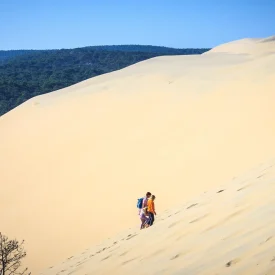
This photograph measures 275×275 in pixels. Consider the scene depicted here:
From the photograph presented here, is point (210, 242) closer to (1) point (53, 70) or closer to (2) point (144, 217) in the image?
(2) point (144, 217)

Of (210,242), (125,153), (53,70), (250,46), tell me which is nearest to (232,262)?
(210,242)

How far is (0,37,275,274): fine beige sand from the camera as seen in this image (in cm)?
973

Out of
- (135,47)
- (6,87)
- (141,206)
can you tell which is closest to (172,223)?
(141,206)

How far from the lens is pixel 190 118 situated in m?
13.8

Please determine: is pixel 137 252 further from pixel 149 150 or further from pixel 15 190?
pixel 15 190

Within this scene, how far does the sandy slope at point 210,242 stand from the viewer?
3.80 meters

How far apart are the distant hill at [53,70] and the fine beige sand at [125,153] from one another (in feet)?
108

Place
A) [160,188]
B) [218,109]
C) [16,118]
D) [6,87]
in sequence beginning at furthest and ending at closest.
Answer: [6,87] < [16,118] < [218,109] < [160,188]

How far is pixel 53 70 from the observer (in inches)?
3605

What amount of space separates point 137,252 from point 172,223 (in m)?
0.90

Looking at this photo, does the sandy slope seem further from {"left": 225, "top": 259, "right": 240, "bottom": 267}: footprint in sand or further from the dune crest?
the dune crest

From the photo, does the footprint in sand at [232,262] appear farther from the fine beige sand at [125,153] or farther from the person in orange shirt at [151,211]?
the person in orange shirt at [151,211]

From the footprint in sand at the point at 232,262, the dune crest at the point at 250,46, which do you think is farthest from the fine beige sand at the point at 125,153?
the dune crest at the point at 250,46

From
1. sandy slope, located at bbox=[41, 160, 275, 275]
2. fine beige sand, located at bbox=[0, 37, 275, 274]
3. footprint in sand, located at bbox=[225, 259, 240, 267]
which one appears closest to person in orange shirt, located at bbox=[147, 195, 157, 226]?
sandy slope, located at bbox=[41, 160, 275, 275]
